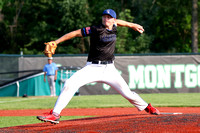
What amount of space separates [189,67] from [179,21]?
18823 mm

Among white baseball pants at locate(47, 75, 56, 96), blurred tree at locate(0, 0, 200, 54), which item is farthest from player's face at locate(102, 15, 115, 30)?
blurred tree at locate(0, 0, 200, 54)

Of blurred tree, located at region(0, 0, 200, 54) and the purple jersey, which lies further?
blurred tree, located at region(0, 0, 200, 54)

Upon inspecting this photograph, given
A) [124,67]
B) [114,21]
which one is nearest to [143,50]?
[124,67]

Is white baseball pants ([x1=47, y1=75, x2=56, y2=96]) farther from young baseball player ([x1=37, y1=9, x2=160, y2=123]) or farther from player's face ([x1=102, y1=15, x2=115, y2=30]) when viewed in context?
player's face ([x1=102, y1=15, x2=115, y2=30])

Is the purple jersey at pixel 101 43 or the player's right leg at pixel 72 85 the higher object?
the purple jersey at pixel 101 43

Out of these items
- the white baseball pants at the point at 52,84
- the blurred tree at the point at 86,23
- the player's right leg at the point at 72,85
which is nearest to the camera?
the player's right leg at the point at 72,85

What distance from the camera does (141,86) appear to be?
18109mm

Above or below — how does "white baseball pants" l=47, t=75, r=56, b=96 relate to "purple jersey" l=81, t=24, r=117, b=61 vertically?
below

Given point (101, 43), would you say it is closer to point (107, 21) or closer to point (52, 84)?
point (107, 21)

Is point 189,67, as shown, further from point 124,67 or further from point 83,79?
point 83,79

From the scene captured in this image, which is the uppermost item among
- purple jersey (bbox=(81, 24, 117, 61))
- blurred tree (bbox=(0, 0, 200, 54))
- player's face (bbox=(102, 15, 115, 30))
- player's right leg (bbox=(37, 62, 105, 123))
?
blurred tree (bbox=(0, 0, 200, 54))

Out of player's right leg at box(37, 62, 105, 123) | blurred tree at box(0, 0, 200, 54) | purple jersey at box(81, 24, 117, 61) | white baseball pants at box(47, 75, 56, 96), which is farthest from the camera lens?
blurred tree at box(0, 0, 200, 54)

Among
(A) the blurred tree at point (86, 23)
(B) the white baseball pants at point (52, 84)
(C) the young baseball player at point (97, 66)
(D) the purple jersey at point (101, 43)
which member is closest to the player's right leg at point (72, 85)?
(C) the young baseball player at point (97, 66)

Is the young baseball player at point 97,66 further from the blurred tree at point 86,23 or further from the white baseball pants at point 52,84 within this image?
the blurred tree at point 86,23
